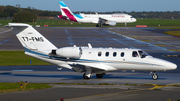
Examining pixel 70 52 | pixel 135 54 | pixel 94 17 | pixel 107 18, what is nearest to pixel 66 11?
pixel 94 17

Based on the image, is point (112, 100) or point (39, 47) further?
point (39, 47)

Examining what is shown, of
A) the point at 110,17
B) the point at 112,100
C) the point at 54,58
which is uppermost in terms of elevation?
the point at 110,17

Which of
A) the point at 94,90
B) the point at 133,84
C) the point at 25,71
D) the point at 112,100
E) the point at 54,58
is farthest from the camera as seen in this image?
the point at 25,71

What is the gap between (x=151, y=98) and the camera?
1825cm

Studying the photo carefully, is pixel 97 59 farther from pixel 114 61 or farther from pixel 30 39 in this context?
pixel 30 39

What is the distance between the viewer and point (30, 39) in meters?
26.9

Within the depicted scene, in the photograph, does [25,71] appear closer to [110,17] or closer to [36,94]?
[36,94]

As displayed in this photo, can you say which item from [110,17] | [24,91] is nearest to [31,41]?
[24,91]

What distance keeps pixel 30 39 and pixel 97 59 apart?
6245 mm

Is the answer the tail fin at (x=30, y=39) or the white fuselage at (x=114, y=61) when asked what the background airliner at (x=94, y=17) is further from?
the white fuselage at (x=114, y=61)

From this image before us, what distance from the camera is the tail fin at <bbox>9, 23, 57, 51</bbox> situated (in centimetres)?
2664

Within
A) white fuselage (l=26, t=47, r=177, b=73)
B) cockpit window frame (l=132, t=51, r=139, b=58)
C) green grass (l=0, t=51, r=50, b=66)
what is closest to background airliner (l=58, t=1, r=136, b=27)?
green grass (l=0, t=51, r=50, b=66)

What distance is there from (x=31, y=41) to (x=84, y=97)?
10.4 meters

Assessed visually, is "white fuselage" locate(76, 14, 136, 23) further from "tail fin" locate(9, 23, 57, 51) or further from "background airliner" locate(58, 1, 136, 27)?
"tail fin" locate(9, 23, 57, 51)
